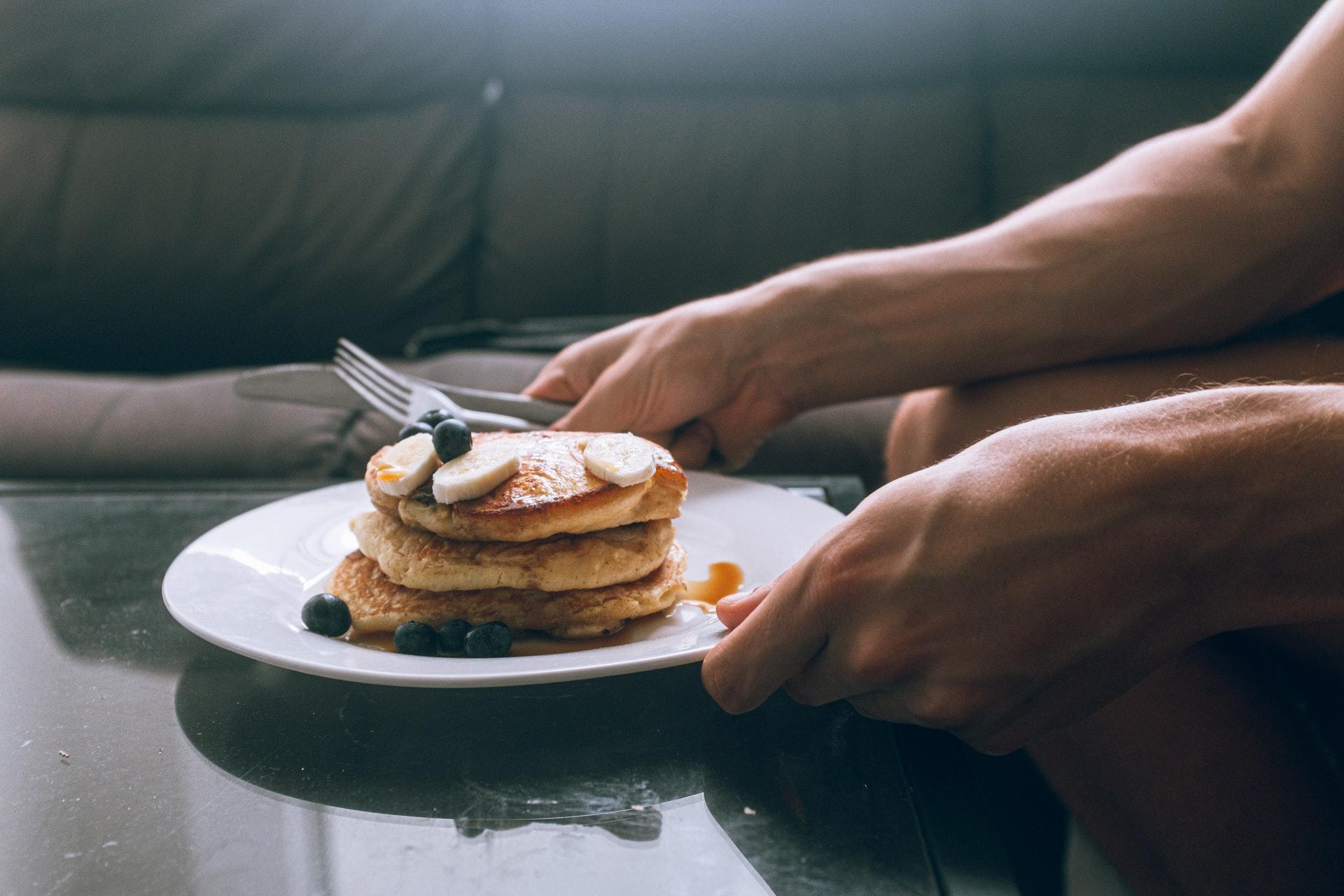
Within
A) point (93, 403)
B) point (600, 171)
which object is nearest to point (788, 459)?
point (600, 171)

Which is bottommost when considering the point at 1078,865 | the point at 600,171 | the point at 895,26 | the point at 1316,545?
the point at 1078,865

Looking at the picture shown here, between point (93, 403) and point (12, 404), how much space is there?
147mm

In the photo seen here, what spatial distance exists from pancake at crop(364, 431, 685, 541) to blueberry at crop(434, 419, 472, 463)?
0.10 ft

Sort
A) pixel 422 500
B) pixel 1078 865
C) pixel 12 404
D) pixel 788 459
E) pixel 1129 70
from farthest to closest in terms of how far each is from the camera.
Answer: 1. pixel 1129 70
2. pixel 12 404
3. pixel 788 459
4. pixel 1078 865
5. pixel 422 500

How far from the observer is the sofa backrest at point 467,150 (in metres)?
2.41

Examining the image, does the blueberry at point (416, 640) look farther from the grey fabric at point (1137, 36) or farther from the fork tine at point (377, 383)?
the grey fabric at point (1137, 36)

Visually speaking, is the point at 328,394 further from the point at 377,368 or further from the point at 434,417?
the point at 434,417

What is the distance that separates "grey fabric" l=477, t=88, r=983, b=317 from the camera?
2408mm

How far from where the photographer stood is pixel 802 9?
252cm

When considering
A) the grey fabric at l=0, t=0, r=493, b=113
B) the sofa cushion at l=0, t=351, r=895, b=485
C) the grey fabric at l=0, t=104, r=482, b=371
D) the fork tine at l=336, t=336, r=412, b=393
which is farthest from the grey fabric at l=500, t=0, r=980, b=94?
the fork tine at l=336, t=336, r=412, b=393

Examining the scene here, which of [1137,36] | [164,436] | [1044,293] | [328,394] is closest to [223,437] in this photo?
[164,436]

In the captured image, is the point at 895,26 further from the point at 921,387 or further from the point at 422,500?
the point at 422,500

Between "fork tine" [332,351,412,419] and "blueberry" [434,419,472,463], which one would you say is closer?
"blueberry" [434,419,472,463]

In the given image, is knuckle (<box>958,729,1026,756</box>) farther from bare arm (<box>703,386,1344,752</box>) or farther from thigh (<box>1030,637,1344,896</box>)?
thigh (<box>1030,637,1344,896</box>)
